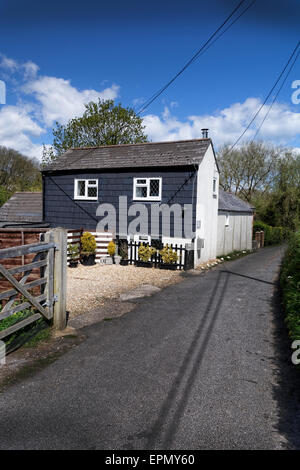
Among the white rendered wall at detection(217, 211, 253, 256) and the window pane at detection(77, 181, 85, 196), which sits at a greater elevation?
the window pane at detection(77, 181, 85, 196)

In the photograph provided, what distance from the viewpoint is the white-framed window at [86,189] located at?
56.2ft

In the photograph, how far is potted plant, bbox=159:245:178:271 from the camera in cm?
1405

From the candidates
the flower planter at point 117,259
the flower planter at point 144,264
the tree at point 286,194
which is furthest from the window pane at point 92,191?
the tree at point 286,194

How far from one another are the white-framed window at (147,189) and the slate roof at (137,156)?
700mm

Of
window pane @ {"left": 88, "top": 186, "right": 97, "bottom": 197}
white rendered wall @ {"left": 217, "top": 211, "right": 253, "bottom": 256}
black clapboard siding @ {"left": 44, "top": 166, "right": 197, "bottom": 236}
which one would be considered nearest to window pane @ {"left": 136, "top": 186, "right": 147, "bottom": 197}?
black clapboard siding @ {"left": 44, "top": 166, "right": 197, "bottom": 236}

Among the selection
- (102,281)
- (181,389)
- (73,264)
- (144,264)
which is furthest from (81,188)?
(181,389)

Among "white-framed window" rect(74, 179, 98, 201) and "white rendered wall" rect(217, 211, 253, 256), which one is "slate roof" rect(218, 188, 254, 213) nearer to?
"white rendered wall" rect(217, 211, 253, 256)

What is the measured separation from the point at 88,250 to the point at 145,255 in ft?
8.20

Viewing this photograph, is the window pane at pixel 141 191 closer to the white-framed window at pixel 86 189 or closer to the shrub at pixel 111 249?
the white-framed window at pixel 86 189

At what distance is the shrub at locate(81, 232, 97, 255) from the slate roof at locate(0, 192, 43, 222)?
544 centimetres

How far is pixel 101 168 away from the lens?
652 inches

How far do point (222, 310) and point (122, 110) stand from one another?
27472 millimetres

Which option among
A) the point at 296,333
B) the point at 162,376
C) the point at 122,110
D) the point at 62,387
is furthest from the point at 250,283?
the point at 122,110
